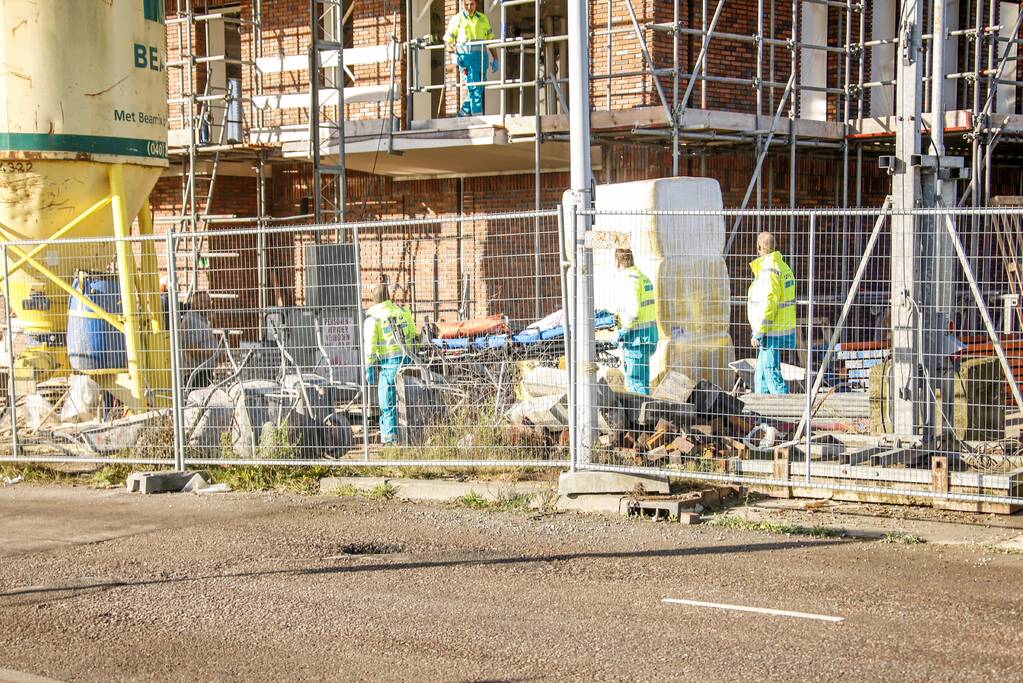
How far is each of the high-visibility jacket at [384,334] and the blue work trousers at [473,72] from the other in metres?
6.52

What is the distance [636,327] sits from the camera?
10844 millimetres

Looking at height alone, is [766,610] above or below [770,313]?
below

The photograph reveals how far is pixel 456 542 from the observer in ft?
28.1

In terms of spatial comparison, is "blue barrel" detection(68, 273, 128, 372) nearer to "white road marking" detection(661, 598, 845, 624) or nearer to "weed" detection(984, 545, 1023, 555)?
"white road marking" detection(661, 598, 845, 624)

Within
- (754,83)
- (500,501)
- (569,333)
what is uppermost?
(754,83)

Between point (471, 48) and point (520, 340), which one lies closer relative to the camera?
point (520, 340)

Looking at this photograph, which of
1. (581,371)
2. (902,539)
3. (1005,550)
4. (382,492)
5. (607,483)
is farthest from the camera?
(382,492)

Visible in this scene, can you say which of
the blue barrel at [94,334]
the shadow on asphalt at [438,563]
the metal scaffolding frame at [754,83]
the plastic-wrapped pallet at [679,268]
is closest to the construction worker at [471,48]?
the metal scaffolding frame at [754,83]

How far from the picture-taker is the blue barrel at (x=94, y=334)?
12516mm

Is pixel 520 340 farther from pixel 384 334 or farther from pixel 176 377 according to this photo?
pixel 176 377

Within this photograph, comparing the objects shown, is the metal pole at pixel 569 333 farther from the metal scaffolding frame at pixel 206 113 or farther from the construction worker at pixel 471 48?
the metal scaffolding frame at pixel 206 113

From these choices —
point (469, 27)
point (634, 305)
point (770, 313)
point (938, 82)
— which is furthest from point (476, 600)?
point (469, 27)

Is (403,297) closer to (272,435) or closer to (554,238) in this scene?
(554,238)

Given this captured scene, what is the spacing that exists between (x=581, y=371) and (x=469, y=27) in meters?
9.23
